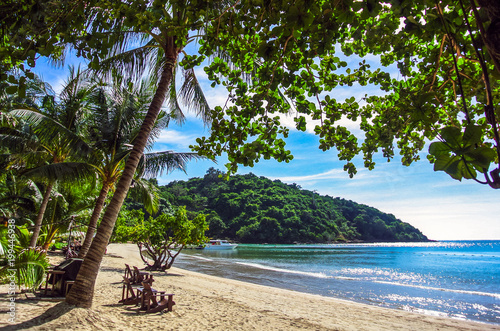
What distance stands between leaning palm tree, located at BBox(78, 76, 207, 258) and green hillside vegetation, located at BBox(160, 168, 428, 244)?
54.1 m

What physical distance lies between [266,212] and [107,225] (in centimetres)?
7113

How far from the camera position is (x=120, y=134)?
990 centimetres

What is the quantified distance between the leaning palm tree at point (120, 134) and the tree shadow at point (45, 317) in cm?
467

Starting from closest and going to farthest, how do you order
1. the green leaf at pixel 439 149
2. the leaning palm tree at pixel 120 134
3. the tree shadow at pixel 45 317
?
the green leaf at pixel 439 149
the tree shadow at pixel 45 317
the leaning palm tree at pixel 120 134

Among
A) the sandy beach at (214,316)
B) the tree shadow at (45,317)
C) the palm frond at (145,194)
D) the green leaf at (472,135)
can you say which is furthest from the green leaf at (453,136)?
the palm frond at (145,194)

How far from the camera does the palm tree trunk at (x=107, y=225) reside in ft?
15.1

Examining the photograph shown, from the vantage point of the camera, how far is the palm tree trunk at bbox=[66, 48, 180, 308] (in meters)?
4.61

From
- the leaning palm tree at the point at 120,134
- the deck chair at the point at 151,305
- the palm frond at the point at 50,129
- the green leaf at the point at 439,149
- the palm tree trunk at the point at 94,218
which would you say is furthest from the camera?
the leaning palm tree at the point at 120,134

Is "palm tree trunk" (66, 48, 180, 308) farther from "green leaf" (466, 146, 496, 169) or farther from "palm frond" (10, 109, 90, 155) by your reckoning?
"green leaf" (466, 146, 496, 169)

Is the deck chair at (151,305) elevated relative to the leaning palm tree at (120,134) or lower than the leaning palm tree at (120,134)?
lower

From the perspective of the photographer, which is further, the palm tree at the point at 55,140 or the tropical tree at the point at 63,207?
the tropical tree at the point at 63,207

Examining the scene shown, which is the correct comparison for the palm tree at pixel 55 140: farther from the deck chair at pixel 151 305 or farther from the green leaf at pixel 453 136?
the green leaf at pixel 453 136

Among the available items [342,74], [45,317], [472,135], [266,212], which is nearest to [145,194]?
[45,317]

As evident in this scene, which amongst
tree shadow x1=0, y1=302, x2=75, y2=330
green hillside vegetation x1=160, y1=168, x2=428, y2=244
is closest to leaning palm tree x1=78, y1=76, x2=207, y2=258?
tree shadow x1=0, y1=302, x2=75, y2=330
